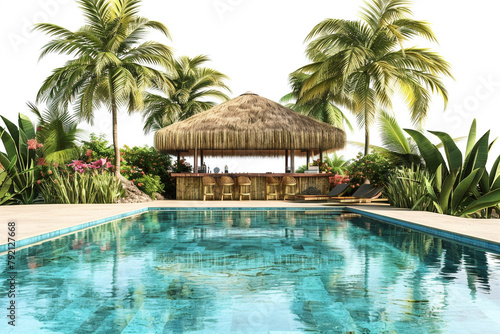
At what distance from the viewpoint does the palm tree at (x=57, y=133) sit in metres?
15.7

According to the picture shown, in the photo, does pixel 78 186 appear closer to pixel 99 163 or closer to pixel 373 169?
pixel 99 163

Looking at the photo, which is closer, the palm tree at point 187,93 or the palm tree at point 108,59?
the palm tree at point 108,59

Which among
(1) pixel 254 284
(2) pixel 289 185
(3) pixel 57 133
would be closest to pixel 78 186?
(3) pixel 57 133

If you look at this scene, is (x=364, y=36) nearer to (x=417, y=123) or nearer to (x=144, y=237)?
(x=417, y=123)

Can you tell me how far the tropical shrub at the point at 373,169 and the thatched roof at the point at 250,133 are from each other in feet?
6.11

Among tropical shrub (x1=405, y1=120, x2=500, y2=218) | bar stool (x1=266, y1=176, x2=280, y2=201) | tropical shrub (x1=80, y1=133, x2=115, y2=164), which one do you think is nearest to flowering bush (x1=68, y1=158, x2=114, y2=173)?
tropical shrub (x1=80, y1=133, x2=115, y2=164)

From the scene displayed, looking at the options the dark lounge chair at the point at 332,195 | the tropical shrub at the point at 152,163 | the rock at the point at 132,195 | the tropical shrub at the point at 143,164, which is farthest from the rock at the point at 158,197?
the dark lounge chair at the point at 332,195

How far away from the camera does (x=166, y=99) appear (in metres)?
26.0

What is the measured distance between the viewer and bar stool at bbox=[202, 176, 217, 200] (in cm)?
1672

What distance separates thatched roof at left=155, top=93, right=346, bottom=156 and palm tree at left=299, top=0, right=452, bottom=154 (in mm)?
2092

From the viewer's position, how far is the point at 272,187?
57.6 feet

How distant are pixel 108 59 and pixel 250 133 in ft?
17.2

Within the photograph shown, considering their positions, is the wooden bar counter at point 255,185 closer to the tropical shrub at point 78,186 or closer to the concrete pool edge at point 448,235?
the tropical shrub at point 78,186

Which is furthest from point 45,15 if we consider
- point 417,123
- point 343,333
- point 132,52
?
point 343,333
